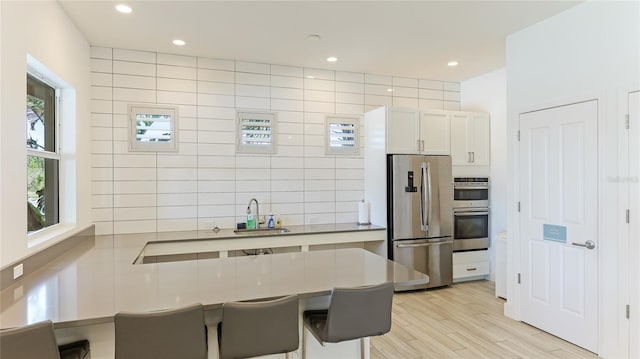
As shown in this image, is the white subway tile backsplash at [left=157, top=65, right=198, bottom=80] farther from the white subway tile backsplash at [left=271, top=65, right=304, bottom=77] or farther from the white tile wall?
the white subway tile backsplash at [left=271, top=65, right=304, bottom=77]

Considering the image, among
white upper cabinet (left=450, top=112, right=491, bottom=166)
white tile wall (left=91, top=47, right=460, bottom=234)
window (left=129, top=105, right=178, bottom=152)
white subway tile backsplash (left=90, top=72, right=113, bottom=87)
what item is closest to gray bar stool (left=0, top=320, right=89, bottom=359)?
white tile wall (left=91, top=47, right=460, bottom=234)

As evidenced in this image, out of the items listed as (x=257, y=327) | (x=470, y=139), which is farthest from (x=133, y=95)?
(x=470, y=139)

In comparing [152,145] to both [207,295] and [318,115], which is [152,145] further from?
[207,295]

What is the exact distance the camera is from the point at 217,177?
13.7 ft

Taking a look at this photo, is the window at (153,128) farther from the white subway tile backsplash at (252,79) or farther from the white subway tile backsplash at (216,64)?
the white subway tile backsplash at (252,79)

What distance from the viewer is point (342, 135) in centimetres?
471

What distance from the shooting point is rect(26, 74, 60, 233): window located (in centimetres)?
267

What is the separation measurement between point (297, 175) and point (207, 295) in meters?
2.81

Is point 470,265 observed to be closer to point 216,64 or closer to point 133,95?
point 216,64

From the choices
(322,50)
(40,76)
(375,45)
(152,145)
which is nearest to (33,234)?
(40,76)

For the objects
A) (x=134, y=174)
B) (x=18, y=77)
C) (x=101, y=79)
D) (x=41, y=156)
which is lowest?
(x=134, y=174)

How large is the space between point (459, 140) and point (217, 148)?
3.08m

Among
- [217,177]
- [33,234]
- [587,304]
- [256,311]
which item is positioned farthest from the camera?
[217,177]

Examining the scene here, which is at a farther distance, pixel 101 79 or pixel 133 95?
pixel 133 95
